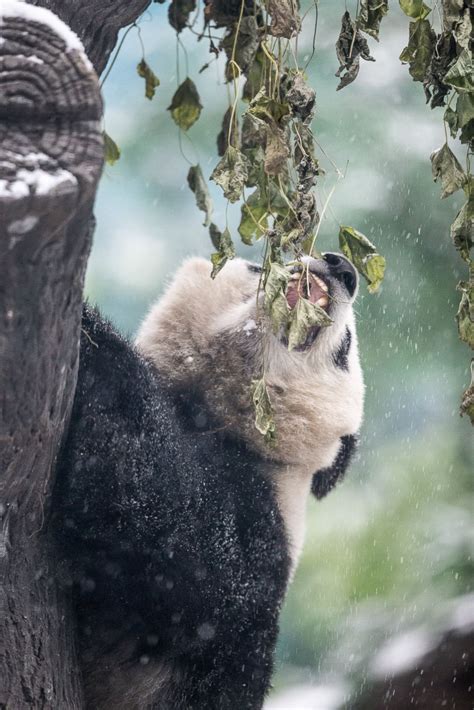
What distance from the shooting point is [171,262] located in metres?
5.97

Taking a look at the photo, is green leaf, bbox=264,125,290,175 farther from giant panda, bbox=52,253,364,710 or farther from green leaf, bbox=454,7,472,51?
green leaf, bbox=454,7,472,51

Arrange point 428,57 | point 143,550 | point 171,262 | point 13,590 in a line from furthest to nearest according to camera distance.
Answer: point 171,262, point 143,550, point 428,57, point 13,590

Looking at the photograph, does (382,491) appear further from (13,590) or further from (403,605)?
(13,590)

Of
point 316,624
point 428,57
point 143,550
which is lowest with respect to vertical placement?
point 316,624

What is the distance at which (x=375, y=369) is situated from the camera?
610 cm

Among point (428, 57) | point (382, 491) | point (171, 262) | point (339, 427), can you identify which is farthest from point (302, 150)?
point (382, 491)

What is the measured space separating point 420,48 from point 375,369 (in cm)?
409

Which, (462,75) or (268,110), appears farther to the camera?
(268,110)

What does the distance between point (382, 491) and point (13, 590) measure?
4.47 meters

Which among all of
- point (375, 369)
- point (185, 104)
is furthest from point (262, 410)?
point (375, 369)

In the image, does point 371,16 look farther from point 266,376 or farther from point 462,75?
point 266,376

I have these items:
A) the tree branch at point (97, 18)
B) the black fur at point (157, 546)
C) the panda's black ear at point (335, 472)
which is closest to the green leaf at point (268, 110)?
the tree branch at point (97, 18)

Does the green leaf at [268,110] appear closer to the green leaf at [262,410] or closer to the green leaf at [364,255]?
the green leaf at [364,255]

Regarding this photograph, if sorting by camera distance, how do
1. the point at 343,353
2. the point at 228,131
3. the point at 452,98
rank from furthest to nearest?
the point at 343,353
the point at 228,131
the point at 452,98
